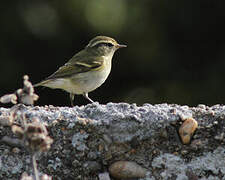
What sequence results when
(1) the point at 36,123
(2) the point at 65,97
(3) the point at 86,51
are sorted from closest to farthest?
1. (1) the point at 36,123
2. (3) the point at 86,51
3. (2) the point at 65,97

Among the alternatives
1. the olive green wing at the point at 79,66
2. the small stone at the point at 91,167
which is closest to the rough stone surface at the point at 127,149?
the small stone at the point at 91,167

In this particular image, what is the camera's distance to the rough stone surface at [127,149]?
109 inches

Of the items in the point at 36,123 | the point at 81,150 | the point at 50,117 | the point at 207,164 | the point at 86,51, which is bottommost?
the point at 36,123

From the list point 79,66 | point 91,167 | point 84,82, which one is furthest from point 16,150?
point 79,66

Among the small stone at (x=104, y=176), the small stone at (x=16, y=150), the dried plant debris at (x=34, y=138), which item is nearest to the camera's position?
the dried plant debris at (x=34, y=138)

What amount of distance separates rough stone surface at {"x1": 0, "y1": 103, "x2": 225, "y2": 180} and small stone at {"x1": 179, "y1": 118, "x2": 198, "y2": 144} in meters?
0.03

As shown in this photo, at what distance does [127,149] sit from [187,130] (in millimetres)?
363

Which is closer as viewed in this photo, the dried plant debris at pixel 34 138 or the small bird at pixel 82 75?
the dried plant debris at pixel 34 138

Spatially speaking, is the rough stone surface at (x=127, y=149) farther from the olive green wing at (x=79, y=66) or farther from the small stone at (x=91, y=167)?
the olive green wing at (x=79, y=66)

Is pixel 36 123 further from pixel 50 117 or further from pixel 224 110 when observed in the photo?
pixel 224 110

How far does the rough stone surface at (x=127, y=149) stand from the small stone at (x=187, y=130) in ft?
0.09

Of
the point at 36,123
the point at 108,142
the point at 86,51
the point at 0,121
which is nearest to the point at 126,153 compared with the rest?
the point at 108,142

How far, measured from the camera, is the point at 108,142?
2807mm

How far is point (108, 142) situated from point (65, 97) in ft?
14.6
